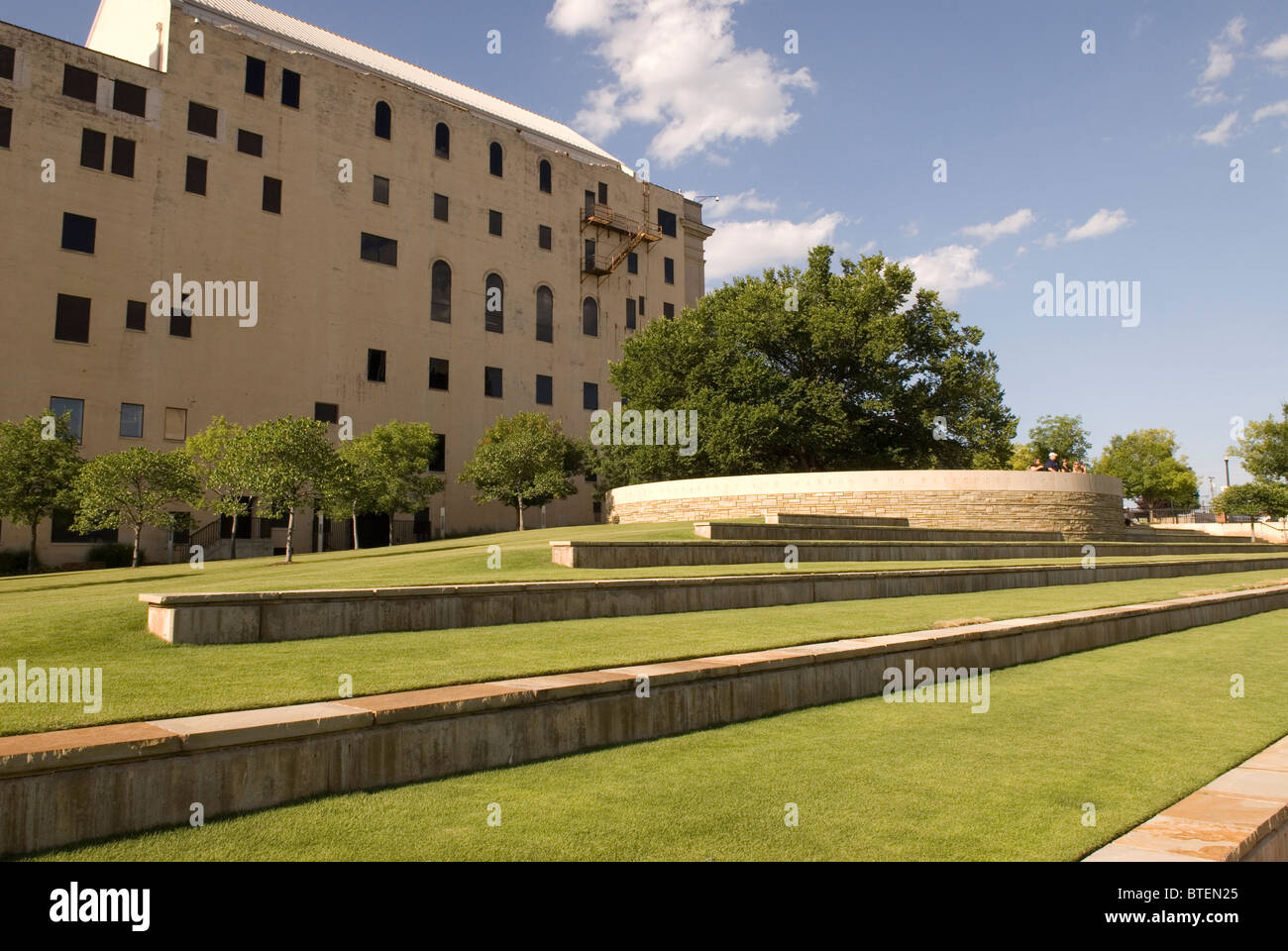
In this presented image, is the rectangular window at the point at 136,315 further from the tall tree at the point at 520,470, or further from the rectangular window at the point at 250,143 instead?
the tall tree at the point at 520,470

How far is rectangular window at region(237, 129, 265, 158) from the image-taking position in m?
37.1

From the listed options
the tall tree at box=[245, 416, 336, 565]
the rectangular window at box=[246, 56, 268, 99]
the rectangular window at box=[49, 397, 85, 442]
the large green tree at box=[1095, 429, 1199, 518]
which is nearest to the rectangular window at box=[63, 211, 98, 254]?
the rectangular window at box=[49, 397, 85, 442]

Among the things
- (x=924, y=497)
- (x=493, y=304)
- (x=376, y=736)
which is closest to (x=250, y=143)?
(x=493, y=304)

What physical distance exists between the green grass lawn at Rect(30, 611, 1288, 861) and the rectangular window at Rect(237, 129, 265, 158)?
130 feet

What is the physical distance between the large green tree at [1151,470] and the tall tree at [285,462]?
7112cm

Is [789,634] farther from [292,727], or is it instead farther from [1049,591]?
[1049,591]

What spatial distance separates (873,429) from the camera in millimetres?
36719

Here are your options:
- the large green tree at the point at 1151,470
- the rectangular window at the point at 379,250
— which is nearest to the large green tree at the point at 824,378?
the rectangular window at the point at 379,250

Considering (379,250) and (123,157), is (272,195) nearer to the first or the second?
(379,250)

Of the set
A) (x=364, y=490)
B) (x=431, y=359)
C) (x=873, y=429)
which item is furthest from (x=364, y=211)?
(x=873, y=429)

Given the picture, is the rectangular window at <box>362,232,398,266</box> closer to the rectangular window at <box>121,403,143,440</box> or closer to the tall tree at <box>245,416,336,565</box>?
the rectangular window at <box>121,403,143,440</box>

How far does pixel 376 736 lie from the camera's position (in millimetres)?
4594

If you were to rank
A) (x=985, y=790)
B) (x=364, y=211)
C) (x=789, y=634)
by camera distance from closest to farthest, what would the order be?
(x=985, y=790)
(x=789, y=634)
(x=364, y=211)
